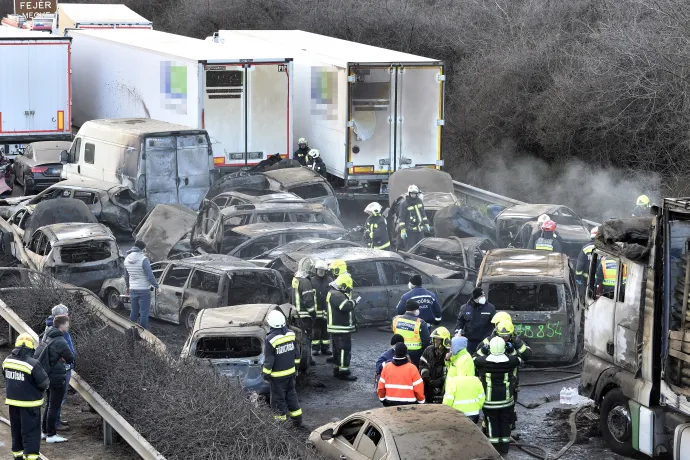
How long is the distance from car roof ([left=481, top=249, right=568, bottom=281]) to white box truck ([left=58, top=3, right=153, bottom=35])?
2087 cm

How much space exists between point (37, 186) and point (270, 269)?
12.7 m

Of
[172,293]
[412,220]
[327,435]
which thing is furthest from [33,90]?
[327,435]

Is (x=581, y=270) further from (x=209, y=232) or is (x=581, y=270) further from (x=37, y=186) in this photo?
(x=37, y=186)

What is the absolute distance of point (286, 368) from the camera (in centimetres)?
1172

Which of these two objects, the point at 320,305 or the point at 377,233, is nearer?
the point at 320,305

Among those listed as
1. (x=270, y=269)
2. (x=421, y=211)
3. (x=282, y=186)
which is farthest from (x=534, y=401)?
(x=282, y=186)

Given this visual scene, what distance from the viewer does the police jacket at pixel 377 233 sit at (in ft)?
60.6

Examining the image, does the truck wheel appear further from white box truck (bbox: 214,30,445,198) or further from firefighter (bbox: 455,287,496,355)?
white box truck (bbox: 214,30,445,198)

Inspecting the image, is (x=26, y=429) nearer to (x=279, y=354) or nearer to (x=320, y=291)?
(x=279, y=354)

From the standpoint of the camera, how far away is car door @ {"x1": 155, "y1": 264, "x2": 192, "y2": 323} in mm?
15797

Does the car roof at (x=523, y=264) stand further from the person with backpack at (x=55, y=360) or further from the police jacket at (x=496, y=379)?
the person with backpack at (x=55, y=360)

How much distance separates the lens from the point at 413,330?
12602 mm

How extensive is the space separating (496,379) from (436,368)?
0.93 meters

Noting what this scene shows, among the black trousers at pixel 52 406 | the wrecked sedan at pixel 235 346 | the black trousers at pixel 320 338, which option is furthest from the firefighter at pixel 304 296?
the black trousers at pixel 52 406
